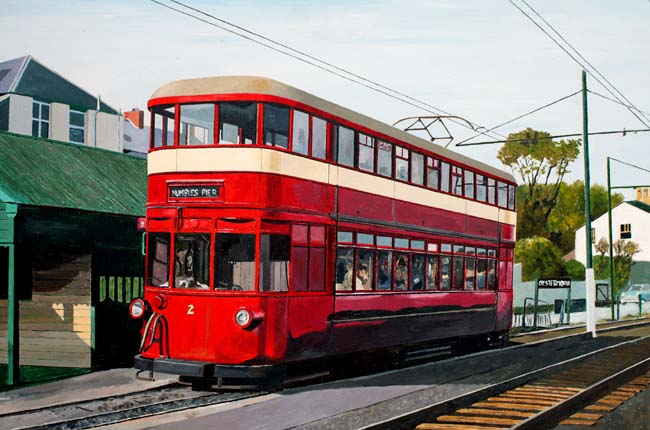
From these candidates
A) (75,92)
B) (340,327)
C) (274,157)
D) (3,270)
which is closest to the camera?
(274,157)

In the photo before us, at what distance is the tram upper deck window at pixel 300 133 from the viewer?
44.7ft

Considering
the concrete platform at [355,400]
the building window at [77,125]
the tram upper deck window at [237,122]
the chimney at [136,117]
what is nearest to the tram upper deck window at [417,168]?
the concrete platform at [355,400]

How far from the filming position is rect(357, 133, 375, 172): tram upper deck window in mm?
15344

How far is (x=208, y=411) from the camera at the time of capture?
40.0ft

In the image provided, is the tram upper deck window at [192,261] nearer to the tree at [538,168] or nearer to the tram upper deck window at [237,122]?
the tram upper deck window at [237,122]

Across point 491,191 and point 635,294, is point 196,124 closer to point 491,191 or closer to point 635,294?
point 491,191

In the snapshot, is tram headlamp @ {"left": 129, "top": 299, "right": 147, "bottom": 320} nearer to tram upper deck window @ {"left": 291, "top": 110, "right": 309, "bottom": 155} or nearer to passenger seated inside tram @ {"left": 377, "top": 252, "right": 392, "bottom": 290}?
tram upper deck window @ {"left": 291, "top": 110, "right": 309, "bottom": 155}

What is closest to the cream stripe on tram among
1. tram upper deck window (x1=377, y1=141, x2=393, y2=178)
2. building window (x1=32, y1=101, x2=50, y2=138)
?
tram upper deck window (x1=377, y1=141, x2=393, y2=178)

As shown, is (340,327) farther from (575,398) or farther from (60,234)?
(60,234)

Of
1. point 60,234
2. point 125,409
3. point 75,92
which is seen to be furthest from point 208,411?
point 75,92

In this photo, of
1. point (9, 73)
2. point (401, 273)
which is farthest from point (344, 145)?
point (9, 73)

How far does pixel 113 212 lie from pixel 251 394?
15.2 feet

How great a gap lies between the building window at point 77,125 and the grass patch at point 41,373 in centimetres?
1568

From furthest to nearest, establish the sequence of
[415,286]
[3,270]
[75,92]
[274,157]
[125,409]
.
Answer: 1. [75,92]
2. [415,286]
3. [3,270]
4. [274,157]
5. [125,409]
